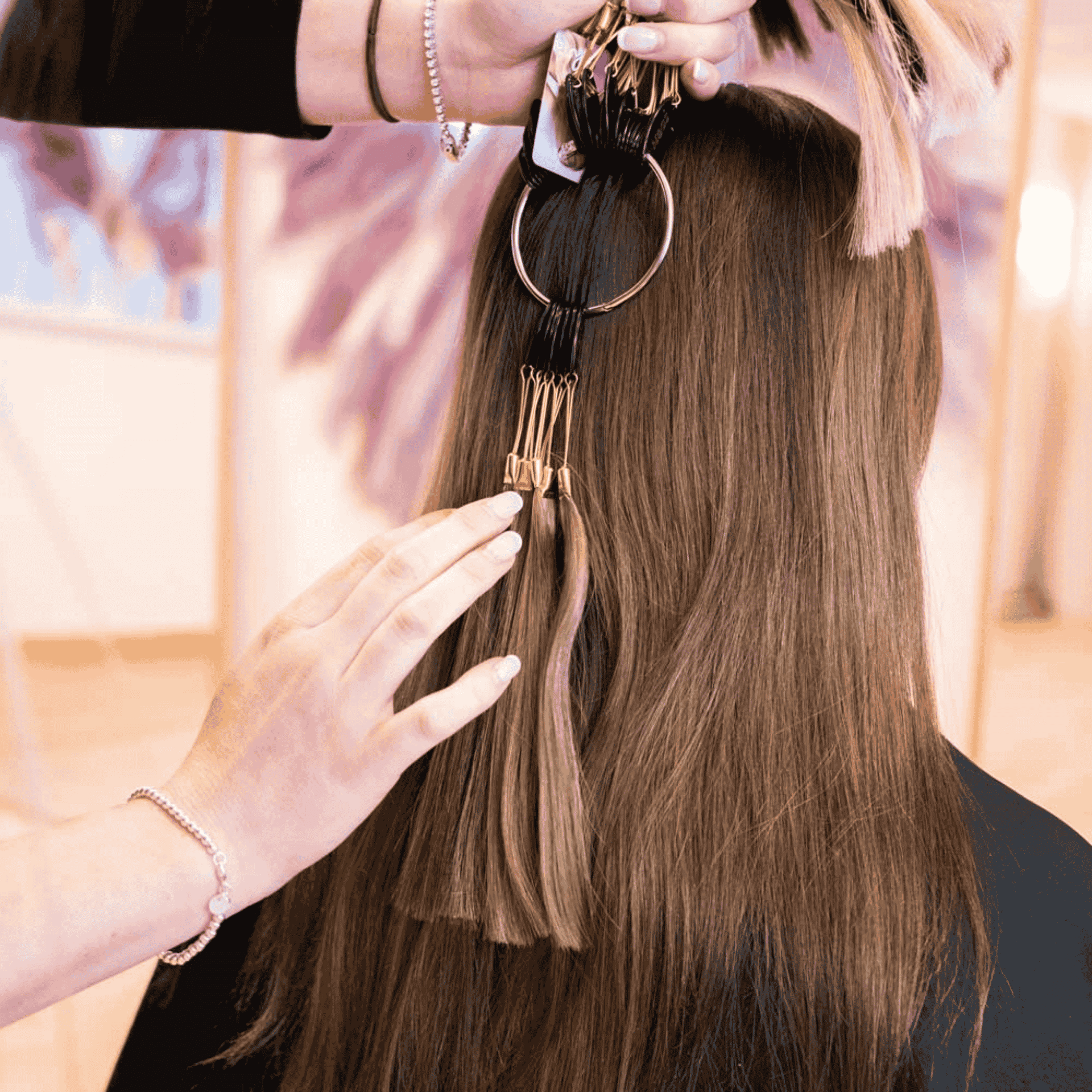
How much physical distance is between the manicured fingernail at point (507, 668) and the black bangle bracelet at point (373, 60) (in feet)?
1.09

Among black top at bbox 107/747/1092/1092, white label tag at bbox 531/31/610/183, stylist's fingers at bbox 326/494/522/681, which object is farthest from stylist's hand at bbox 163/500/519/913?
black top at bbox 107/747/1092/1092

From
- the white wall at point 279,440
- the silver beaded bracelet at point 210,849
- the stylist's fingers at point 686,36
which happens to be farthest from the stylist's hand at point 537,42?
the silver beaded bracelet at point 210,849

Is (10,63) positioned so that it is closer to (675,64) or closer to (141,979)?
(675,64)

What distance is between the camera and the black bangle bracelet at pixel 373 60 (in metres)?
0.55

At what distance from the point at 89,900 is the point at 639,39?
48 centimetres

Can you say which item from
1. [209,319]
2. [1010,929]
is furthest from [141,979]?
→ [1010,929]

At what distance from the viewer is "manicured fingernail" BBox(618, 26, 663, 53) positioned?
1.59ft

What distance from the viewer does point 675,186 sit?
0.54 meters

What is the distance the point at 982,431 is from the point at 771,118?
0.71 feet

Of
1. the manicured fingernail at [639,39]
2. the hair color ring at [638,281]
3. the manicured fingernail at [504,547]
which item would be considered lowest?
the manicured fingernail at [504,547]

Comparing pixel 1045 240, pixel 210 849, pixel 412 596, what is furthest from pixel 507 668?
pixel 1045 240

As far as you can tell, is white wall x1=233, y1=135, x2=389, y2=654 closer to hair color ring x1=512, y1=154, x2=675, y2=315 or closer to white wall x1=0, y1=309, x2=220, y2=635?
white wall x1=0, y1=309, x2=220, y2=635

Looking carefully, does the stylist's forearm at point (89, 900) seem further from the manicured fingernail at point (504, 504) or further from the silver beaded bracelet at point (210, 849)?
the manicured fingernail at point (504, 504)

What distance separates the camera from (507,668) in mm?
492
